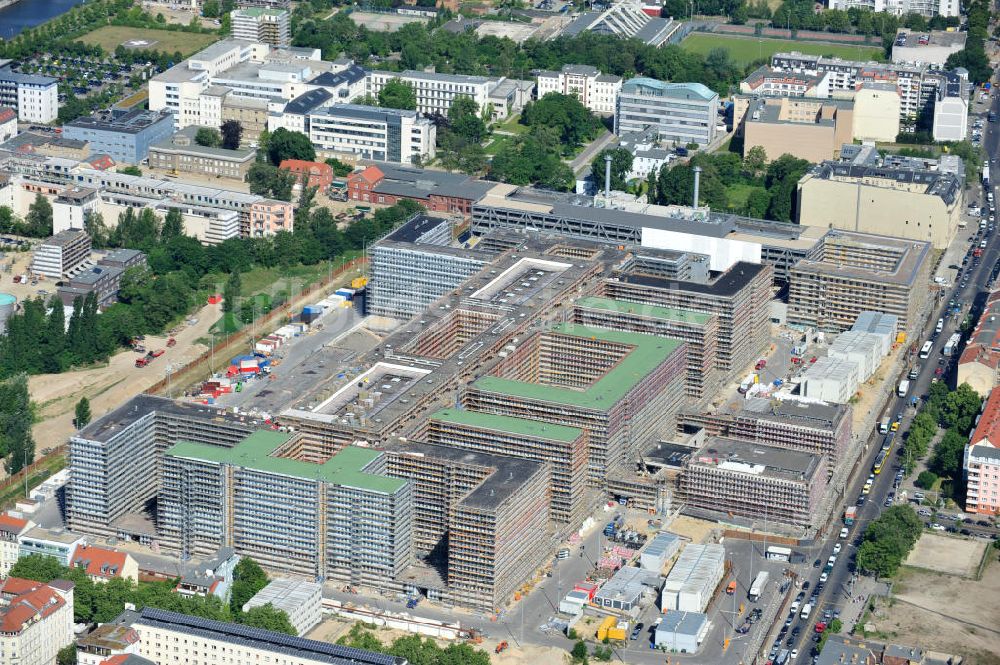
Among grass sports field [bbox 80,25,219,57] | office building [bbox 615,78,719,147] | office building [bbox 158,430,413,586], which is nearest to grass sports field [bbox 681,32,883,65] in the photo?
office building [bbox 615,78,719,147]

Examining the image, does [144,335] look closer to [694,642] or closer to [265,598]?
[265,598]

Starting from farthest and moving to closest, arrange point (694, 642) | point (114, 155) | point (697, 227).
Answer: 1. point (114, 155)
2. point (697, 227)
3. point (694, 642)

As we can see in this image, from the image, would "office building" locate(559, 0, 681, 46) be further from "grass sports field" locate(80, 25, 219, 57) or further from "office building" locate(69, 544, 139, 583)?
"office building" locate(69, 544, 139, 583)

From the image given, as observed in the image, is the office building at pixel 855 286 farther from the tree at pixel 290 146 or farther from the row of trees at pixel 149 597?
the row of trees at pixel 149 597

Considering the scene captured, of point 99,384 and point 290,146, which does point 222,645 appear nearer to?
point 99,384

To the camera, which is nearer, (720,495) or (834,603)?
(834,603)

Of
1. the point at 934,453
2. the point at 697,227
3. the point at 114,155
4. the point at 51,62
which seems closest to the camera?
the point at 934,453

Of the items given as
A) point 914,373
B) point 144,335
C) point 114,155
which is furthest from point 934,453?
point 114,155

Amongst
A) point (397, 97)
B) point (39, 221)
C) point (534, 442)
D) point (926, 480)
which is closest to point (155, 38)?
point (397, 97)
